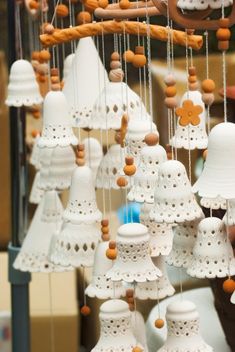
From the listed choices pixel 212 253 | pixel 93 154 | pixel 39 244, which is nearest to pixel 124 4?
pixel 212 253

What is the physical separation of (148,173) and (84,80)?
45 cm

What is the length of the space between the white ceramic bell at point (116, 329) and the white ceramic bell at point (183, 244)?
149 millimetres

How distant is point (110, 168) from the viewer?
206 cm

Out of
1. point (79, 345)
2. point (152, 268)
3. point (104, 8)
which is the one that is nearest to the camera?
point (152, 268)

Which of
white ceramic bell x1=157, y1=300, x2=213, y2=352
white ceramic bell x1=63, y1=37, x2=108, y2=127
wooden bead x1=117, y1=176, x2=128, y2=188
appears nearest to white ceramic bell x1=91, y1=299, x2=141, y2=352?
white ceramic bell x1=157, y1=300, x2=213, y2=352

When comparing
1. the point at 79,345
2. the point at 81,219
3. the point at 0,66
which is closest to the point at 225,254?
the point at 81,219

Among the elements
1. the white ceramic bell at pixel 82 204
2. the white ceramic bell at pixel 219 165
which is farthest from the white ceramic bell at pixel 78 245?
the white ceramic bell at pixel 219 165

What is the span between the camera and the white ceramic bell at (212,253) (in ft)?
5.16

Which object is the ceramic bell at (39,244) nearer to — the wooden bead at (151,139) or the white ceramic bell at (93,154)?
the white ceramic bell at (93,154)

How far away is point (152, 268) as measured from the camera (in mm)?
1698

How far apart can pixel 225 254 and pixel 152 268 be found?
0.51 feet

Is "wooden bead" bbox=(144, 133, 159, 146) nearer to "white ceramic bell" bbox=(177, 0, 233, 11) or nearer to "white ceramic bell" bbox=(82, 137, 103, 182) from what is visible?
"white ceramic bell" bbox=(177, 0, 233, 11)

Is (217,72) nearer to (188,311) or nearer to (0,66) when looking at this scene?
(0,66)

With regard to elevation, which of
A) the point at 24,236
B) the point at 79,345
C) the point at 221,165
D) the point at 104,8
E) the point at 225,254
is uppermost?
the point at 104,8
